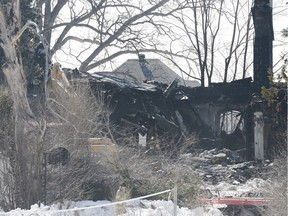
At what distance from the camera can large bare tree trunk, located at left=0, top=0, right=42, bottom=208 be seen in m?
13.3

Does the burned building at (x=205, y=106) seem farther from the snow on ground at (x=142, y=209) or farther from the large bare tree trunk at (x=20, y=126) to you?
the large bare tree trunk at (x=20, y=126)

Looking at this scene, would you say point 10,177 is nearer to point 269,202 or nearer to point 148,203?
point 148,203

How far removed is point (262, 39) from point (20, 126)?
2081 centimetres

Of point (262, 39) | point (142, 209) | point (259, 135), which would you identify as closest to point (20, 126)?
point (142, 209)

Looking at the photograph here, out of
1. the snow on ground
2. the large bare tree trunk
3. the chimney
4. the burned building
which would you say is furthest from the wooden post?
the large bare tree trunk

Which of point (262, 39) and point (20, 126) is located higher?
point (262, 39)

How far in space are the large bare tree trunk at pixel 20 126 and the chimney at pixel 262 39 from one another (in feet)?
64.0

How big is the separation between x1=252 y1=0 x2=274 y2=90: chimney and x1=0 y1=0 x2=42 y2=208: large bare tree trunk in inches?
768

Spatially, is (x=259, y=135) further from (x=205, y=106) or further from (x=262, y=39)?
(x=262, y=39)

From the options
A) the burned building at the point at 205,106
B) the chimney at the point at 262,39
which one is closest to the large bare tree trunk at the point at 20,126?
the burned building at the point at 205,106

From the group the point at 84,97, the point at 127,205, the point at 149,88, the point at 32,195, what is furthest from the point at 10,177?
the point at 149,88

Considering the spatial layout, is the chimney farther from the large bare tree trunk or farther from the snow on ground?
the large bare tree trunk

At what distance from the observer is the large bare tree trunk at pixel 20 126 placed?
1326 centimetres

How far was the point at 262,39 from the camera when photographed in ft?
107
